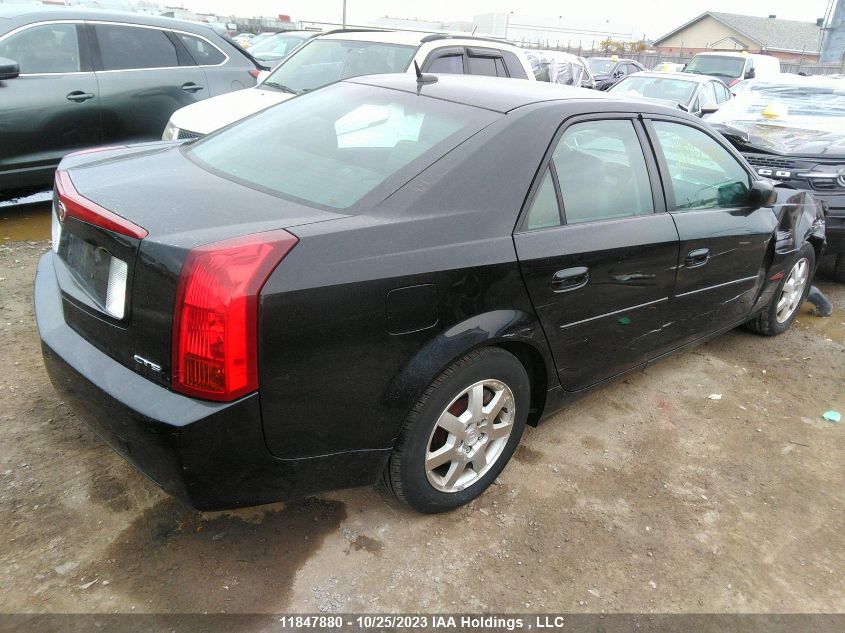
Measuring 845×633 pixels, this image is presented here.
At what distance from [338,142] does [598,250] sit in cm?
118

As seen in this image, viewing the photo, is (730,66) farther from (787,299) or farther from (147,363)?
(147,363)

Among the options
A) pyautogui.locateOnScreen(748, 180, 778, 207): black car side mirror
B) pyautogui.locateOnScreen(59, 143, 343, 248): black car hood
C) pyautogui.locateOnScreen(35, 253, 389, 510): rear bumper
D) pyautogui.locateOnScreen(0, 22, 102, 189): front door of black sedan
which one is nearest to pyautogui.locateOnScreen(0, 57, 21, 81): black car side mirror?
pyautogui.locateOnScreen(0, 22, 102, 189): front door of black sedan

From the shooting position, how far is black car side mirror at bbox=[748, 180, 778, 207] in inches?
141

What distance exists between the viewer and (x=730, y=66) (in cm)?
1666

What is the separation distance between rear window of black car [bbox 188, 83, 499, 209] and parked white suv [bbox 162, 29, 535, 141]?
275 cm

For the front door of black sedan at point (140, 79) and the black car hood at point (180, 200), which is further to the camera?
the front door of black sedan at point (140, 79)

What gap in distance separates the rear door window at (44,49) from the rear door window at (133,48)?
10.1 inches

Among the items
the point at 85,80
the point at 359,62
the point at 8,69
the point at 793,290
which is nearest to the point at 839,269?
the point at 793,290

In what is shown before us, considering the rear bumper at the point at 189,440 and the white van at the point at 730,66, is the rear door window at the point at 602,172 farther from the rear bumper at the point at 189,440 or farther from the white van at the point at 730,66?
the white van at the point at 730,66

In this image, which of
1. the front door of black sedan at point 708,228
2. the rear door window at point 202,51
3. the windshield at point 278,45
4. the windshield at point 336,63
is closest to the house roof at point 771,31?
the windshield at point 278,45

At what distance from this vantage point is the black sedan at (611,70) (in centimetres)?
1764

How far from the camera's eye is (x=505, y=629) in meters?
2.24

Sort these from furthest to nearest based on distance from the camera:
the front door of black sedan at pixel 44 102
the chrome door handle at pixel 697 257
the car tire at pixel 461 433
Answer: the front door of black sedan at pixel 44 102 < the chrome door handle at pixel 697 257 < the car tire at pixel 461 433

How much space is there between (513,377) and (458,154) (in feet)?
2.95
